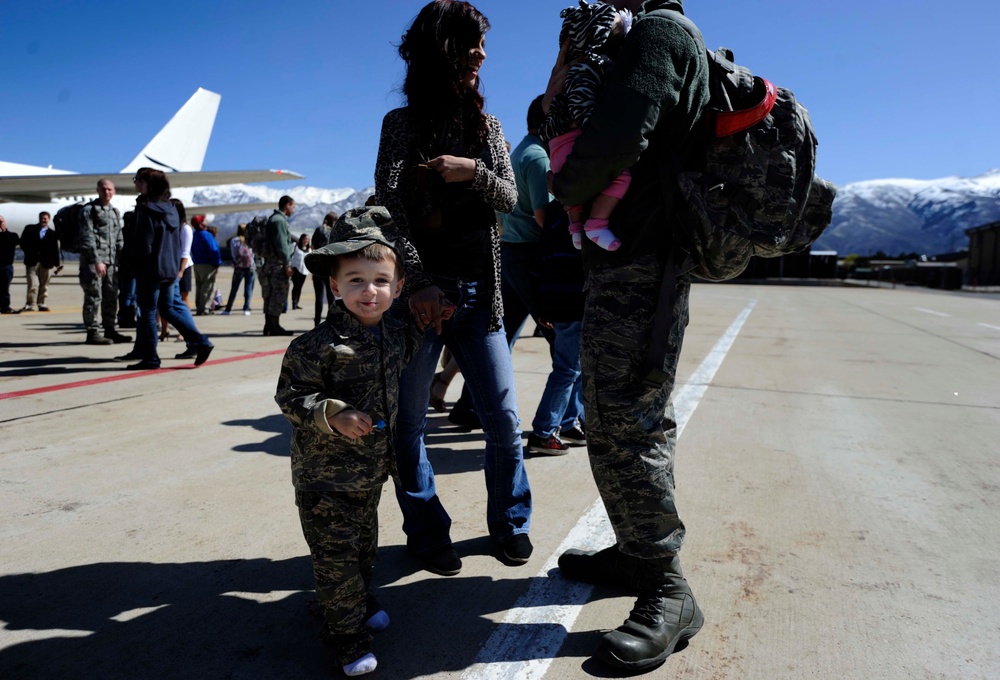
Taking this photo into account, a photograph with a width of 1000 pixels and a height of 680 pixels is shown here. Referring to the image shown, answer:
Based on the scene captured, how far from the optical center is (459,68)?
8.41 ft

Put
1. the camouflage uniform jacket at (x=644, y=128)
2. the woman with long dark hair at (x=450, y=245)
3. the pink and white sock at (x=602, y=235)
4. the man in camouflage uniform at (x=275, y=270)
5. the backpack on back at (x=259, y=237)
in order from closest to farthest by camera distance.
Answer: the camouflage uniform jacket at (x=644, y=128), the pink and white sock at (x=602, y=235), the woman with long dark hair at (x=450, y=245), the man in camouflage uniform at (x=275, y=270), the backpack on back at (x=259, y=237)

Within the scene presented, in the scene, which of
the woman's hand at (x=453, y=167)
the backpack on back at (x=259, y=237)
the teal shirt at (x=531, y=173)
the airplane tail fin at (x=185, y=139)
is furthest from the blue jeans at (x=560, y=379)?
the airplane tail fin at (x=185, y=139)

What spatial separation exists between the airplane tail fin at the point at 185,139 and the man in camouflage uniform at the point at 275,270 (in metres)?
25.7

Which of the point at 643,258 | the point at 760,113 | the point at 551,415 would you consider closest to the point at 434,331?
the point at 643,258

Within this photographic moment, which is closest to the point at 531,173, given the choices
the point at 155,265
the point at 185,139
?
the point at 155,265

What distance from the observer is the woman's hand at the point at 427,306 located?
94.8 inches

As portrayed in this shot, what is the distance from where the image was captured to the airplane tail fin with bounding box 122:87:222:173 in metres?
32.4

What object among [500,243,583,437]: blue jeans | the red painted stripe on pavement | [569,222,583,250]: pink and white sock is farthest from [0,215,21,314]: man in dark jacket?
[569,222,583,250]: pink and white sock

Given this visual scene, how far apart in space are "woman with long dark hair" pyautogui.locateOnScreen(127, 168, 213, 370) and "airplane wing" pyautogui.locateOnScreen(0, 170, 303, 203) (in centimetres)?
1739

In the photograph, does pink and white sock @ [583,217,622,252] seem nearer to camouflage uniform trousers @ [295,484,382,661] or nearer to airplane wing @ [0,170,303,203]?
camouflage uniform trousers @ [295,484,382,661]

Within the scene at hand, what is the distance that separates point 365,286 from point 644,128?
3.02ft

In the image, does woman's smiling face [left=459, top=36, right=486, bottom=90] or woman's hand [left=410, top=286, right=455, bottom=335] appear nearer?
woman's hand [left=410, top=286, right=455, bottom=335]

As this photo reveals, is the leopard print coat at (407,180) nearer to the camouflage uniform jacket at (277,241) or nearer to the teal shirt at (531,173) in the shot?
the teal shirt at (531,173)

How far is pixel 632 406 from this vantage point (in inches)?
83.4
